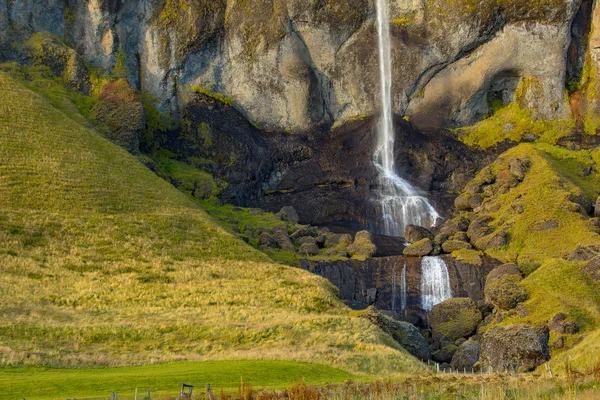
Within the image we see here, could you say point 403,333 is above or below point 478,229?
below

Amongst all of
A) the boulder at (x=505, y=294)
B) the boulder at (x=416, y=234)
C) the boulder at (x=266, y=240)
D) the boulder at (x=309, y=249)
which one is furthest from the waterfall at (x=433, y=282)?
the boulder at (x=266, y=240)

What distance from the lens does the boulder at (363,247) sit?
68.1 meters

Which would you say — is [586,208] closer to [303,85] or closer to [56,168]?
[303,85]

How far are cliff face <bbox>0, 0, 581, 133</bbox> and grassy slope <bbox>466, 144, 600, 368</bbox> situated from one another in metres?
11.4

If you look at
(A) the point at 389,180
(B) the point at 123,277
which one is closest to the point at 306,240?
(A) the point at 389,180

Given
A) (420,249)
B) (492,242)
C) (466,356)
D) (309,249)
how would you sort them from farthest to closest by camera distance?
(309,249), (420,249), (492,242), (466,356)

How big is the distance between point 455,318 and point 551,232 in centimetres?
1918

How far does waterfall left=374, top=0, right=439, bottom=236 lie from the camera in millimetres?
82438

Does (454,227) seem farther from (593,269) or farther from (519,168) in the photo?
(593,269)

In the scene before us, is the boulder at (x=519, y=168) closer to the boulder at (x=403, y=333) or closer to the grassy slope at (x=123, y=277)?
the grassy slope at (x=123, y=277)

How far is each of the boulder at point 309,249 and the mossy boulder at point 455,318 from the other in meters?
16.9

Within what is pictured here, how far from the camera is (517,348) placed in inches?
1612

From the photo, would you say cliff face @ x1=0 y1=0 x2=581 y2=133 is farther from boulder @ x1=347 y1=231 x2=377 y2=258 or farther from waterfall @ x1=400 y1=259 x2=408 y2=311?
waterfall @ x1=400 y1=259 x2=408 y2=311

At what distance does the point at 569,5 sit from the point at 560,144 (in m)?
17.9
